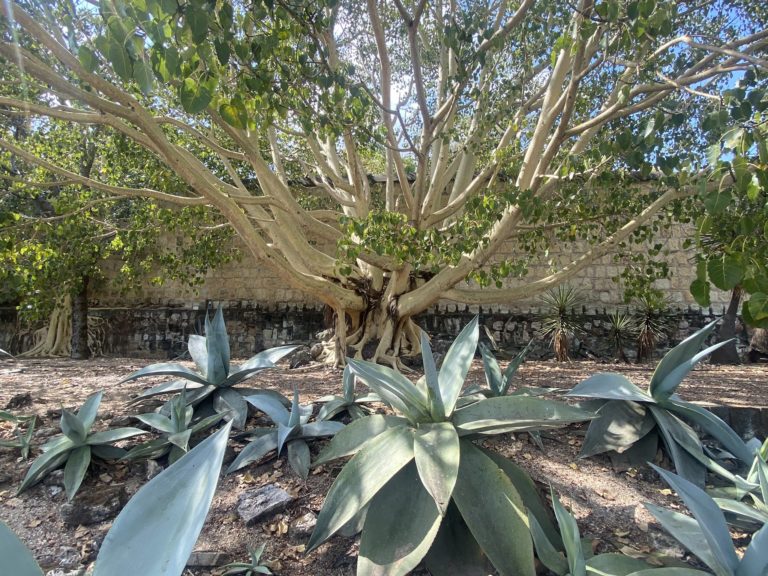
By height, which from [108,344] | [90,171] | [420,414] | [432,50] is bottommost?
[108,344]

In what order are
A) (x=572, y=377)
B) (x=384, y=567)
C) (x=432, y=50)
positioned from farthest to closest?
1. (x=432, y=50)
2. (x=572, y=377)
3. (x=384, y=567)

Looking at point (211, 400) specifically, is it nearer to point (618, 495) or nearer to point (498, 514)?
point (498, 514)

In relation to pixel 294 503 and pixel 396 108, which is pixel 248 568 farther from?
pixel 396 108

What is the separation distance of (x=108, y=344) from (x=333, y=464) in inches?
339

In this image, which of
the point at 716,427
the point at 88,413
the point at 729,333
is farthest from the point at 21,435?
the point at 729,333

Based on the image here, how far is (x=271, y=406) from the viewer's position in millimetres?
2781

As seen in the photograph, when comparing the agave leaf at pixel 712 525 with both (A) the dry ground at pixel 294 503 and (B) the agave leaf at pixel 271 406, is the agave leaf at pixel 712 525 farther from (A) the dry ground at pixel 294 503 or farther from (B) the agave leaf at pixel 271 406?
(B) the agave leaf at pixel 271 406

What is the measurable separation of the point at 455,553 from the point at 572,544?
40cm

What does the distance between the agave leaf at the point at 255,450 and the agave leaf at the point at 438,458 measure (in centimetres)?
89

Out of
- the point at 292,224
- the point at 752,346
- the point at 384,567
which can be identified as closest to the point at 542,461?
the point at 384,567

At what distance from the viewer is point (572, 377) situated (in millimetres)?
4770

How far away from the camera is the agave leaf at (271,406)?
2668 mm

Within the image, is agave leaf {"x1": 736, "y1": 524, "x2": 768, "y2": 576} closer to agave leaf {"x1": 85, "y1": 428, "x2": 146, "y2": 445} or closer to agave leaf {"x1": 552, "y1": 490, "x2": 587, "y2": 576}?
agave leaf {"x1": 552, "y1": 490, "x2": 587, "y2": 576}

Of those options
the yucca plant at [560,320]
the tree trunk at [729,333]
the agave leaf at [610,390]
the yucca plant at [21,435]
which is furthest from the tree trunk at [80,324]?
the tree trunk at [729,333]
